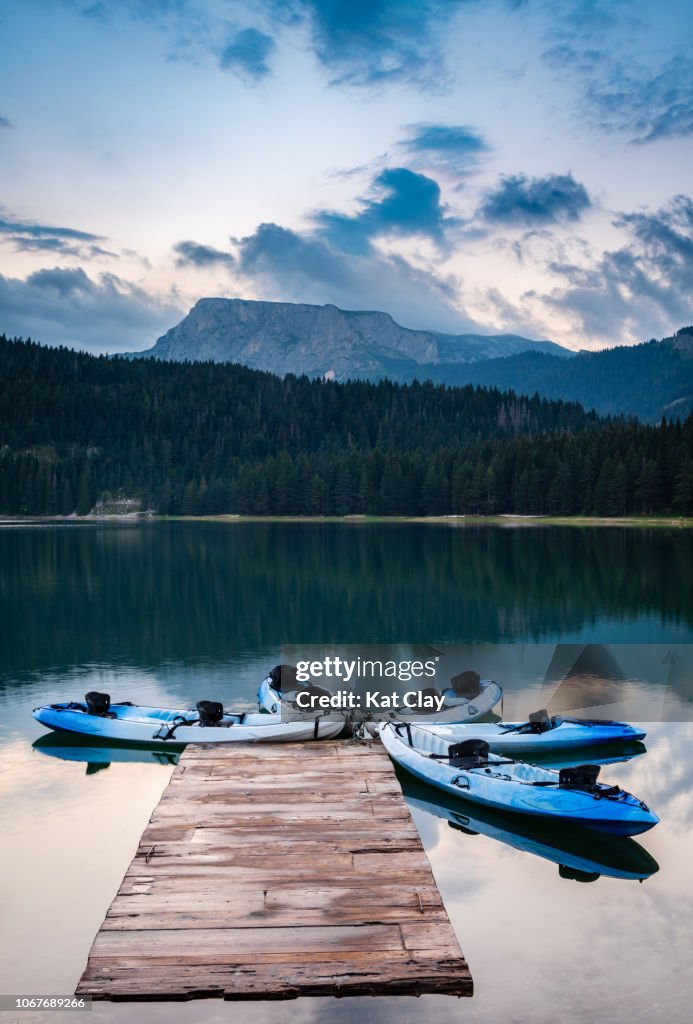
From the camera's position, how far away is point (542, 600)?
6078 centimetres

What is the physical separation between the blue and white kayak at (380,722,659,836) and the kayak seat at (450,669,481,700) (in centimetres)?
506

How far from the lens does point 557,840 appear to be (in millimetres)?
18750

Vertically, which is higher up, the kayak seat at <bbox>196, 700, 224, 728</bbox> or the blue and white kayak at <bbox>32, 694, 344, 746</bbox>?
the kayak seat at <bbox>196, 700, 224, 728</bbox>

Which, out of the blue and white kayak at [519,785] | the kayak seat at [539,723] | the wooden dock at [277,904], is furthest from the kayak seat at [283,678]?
the wooden dock at [277,904]

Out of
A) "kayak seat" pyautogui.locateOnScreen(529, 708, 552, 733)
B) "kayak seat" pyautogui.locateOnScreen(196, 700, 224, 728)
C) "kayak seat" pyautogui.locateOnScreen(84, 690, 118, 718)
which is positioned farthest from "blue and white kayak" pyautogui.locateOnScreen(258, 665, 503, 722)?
"kayak seat" pyautogui.locateOnScreen(84, 690, 118, 718)

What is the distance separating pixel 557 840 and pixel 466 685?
10.5 meters

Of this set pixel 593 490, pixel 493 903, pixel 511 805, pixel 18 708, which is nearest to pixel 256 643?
pixel 18 708

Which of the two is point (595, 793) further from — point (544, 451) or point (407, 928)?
point (544, 451)

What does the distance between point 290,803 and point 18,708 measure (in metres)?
17.1

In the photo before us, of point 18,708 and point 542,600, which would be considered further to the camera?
point 542,600

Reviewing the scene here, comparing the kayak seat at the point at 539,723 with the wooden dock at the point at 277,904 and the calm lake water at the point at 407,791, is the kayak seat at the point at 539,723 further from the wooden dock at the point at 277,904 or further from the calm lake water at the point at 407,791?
the wooden dock at the point at 277,904

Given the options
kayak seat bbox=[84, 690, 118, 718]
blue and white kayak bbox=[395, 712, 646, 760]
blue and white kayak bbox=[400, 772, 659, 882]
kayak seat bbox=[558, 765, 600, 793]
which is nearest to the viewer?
blue and white kayak bbox=[400, 772, 659, 882]

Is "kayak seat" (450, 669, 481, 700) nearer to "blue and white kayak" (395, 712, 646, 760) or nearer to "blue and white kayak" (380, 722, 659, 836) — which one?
"blue and white kayak" (395, 712, 646, 760)

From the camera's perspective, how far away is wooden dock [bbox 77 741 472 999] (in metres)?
11.7
